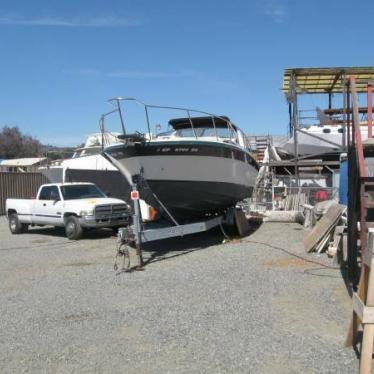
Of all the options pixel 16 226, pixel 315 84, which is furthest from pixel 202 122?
pixel 315 84

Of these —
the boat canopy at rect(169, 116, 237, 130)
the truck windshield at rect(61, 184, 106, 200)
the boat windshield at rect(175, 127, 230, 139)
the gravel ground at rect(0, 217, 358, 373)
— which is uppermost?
the boat canopy at rect(169, 116, 237, 130)

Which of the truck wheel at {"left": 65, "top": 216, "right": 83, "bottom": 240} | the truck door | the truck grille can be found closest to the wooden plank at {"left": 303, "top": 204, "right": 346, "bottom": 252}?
the truck grille

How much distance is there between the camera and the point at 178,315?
640cm

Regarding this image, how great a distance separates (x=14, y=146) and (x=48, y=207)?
2809 inches

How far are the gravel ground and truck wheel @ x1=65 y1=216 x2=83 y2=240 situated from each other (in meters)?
3.62

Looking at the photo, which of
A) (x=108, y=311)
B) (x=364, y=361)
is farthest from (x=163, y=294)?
(x=364, y=361)

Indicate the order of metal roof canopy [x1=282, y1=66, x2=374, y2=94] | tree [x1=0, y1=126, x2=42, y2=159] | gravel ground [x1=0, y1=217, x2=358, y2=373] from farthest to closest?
1. tree [x1=0, y1=126, x2=42, y2=159]
2. metal roof canopy [x1=282, y1=66, x2=374, y2=94]
3. gravel ground [x1=0, y1=217, x2=358, y2=373]

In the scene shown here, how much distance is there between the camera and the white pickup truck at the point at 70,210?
1488cm

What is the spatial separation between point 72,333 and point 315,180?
58.6ft

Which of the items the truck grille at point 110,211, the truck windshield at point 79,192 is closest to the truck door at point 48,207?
the truck windshield at point 79,192

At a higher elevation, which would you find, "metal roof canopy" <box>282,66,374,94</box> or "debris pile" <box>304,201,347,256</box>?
"metal roof canopy" <box>282,66,374,94</box>

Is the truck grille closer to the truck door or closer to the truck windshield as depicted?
the truck windshield

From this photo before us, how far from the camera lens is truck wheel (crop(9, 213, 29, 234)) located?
1746 centimetres

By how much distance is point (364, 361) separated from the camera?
14.3 ft
